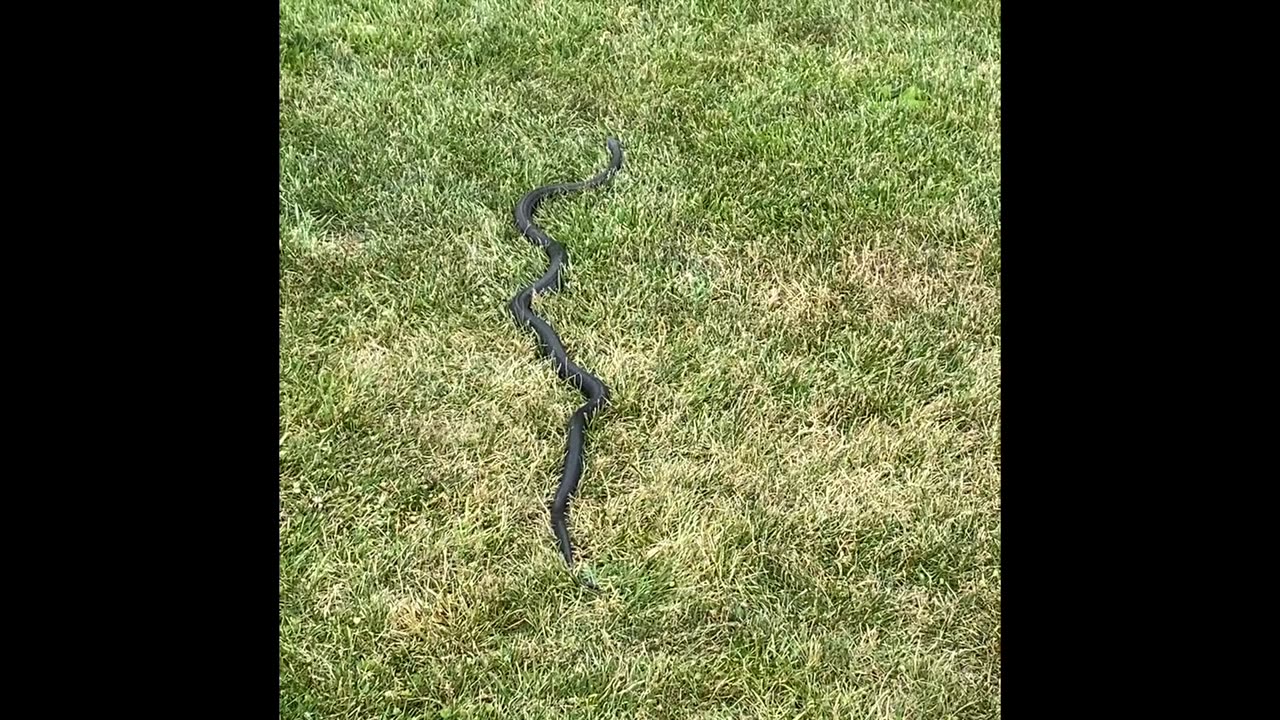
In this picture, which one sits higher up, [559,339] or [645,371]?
[559,339]

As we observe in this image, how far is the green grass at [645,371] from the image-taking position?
2844 mm

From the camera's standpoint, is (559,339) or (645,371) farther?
(559,339)

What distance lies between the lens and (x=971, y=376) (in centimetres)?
384

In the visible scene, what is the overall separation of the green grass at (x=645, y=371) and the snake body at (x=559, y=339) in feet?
0.14

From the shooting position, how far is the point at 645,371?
3.74m

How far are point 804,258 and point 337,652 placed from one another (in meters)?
2.24

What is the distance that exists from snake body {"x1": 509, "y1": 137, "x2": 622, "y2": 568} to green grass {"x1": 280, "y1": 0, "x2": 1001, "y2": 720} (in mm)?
43

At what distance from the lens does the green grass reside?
2844mm

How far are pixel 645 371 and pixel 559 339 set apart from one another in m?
0.31

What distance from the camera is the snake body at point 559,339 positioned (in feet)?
10.6

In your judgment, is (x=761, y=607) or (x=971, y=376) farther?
(x=971, y=376)

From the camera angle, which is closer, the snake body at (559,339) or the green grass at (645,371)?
the green grass at (645,371)
